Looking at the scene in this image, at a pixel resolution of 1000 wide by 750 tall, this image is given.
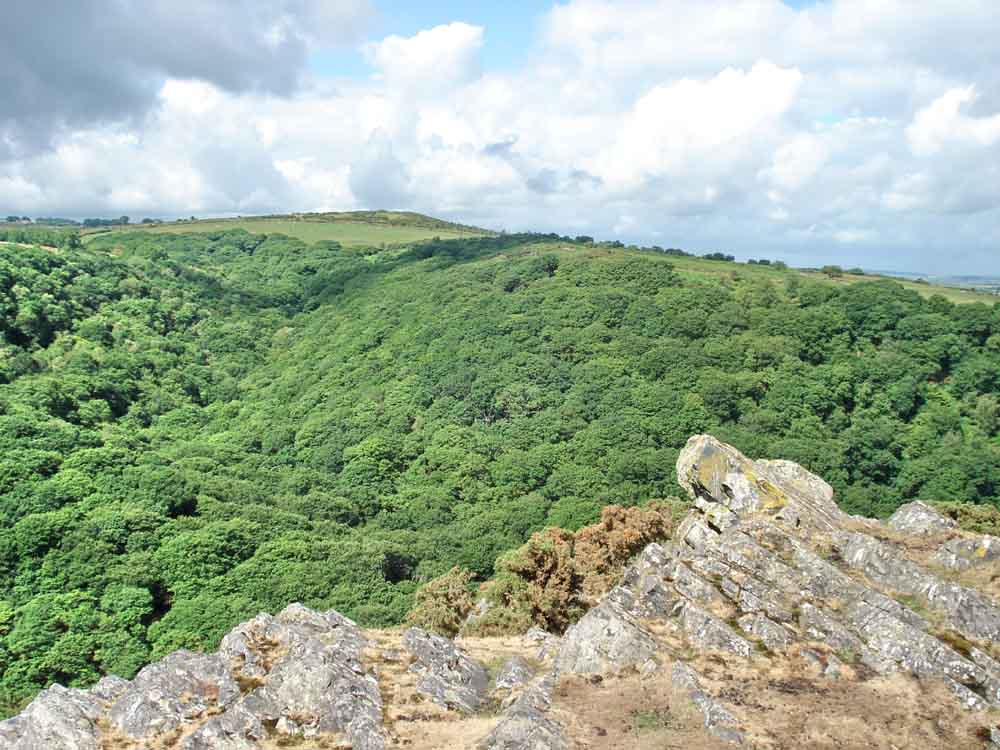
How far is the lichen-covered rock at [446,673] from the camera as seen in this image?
21766mm

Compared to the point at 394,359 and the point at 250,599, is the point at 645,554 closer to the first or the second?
the point at 250,599

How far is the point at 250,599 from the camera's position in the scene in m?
49.4

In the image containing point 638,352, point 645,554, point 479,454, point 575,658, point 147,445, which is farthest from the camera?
point 638,352

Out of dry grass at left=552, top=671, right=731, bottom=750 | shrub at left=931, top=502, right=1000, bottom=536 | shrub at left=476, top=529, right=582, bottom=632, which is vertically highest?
shrub at left=931, top=502, right=1000, bottom=536

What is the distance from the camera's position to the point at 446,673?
23.0 m

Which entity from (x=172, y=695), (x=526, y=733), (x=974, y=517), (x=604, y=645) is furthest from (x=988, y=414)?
(x=172, y=695)

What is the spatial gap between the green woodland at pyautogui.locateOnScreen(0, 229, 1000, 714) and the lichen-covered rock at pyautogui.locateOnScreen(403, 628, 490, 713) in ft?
86.3

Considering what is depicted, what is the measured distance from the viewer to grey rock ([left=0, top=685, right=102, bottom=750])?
19.1 metres

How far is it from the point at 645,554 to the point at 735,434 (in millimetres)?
53069

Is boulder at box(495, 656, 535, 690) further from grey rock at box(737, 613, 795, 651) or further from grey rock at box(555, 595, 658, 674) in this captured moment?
grey rock at box(737, 613, 795, 651)

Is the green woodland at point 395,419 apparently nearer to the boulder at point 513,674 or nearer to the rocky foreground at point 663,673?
the rocky foreground at point 663,673

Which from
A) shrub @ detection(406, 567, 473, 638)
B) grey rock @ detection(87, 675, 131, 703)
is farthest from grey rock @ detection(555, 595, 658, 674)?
grey rock @ detection(87, 675, 131, 703)

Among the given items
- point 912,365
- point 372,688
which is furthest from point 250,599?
point 912,365

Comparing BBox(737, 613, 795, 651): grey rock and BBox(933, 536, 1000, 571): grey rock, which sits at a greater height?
BBox(933, 536, 1000, 571): grey rock
